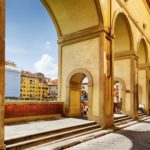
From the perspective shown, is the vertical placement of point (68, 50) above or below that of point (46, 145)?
above

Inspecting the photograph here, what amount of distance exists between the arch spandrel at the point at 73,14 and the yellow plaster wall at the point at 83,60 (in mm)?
991

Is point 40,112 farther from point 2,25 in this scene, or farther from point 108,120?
point 2,25

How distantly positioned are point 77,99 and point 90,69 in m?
2.72

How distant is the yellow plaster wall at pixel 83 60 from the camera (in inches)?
449

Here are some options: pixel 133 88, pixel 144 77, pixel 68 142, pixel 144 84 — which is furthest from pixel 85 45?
pixel 144 84

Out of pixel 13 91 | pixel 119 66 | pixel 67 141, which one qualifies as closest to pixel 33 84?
pixel 13 91

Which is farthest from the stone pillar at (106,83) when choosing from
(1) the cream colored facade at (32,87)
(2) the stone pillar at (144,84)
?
(1) the cream colored facade at (32,87)

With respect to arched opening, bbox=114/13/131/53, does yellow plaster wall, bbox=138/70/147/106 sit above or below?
below

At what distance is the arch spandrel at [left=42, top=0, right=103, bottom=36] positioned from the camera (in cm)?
1154

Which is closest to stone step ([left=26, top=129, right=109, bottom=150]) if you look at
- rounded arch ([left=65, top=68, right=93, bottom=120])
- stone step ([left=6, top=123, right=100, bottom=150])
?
stone step ([left=6, top=123, right=100, bottom=150])

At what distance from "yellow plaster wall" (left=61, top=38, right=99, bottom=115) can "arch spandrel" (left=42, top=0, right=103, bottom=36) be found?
39.0 inches

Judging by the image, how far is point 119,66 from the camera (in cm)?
1717

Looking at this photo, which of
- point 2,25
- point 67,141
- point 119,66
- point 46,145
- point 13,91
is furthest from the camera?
point 13,91

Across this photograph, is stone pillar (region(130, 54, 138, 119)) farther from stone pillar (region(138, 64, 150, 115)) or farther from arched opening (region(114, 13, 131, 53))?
stone pillar (region(138, 64, 150, 115))
